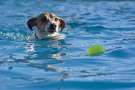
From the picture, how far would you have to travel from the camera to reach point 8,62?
21.3 ft

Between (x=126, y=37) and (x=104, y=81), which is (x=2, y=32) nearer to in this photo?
(x=126, y=37)

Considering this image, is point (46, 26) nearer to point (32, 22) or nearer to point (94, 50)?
point (32, 22)

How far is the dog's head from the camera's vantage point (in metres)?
8.78

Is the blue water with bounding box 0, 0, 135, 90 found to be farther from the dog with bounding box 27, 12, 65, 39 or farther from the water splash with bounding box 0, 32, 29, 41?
the dog with bounding box 27, 12, 65, 39

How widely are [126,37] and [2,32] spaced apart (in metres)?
2.96

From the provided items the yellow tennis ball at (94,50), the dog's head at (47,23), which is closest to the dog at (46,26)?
the dog's head at (47,23)

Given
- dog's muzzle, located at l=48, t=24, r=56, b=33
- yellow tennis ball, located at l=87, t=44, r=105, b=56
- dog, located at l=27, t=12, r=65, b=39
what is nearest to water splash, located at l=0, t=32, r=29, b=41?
dog, located at l=27, t=12, r=65, b=39

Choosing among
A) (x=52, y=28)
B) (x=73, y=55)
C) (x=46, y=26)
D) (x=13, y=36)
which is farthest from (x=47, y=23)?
(x=73, y=55)

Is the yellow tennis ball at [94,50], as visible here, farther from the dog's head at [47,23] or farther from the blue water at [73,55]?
the dog's head at [47,23]

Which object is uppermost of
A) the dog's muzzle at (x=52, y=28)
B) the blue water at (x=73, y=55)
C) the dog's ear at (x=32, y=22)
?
the dog's ear at (x=32, y=22)

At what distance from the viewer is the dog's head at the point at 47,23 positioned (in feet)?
28.8

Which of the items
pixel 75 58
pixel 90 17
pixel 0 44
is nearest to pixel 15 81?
pixel 75 58

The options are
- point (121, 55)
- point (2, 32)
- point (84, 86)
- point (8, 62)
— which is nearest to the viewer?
point (84, 86)

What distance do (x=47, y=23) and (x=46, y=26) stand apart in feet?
0.22
